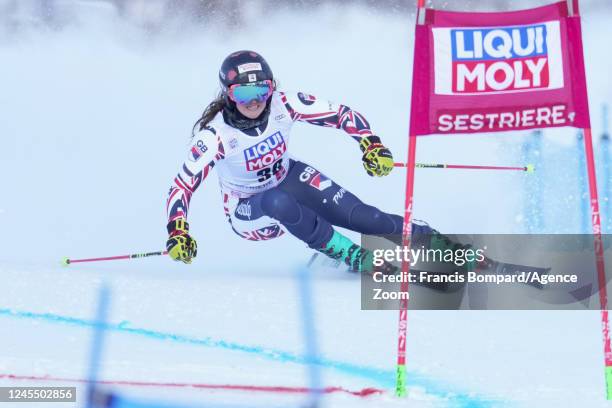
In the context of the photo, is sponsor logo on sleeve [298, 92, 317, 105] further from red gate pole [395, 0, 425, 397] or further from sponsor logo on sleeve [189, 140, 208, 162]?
red gate pole [395, 0, 425, 397]

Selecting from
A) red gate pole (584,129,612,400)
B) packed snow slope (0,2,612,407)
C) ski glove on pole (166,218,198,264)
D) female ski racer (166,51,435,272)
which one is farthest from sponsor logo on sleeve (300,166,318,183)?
red gate pole (584,129,612,400)

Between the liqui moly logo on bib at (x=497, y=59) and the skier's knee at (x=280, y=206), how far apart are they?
167 cm

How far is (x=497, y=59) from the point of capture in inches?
142

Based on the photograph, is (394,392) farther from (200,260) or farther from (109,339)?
(200,260)

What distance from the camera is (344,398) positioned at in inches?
139

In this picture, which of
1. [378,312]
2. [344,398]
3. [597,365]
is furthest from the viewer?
[378,312]

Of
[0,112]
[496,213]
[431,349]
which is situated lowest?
[431,349]

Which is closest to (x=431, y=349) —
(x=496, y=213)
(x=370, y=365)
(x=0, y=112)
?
(x=370, y=365)

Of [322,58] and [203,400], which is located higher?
[322,58]

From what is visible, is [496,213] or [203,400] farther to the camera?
[496,213]

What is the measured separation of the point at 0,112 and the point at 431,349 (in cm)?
579

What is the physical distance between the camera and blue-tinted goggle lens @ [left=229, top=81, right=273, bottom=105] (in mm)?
4887

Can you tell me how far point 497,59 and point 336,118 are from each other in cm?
180

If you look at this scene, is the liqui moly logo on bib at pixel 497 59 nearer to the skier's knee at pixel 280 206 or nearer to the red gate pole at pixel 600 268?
the red gate pole at pixel 600 268
